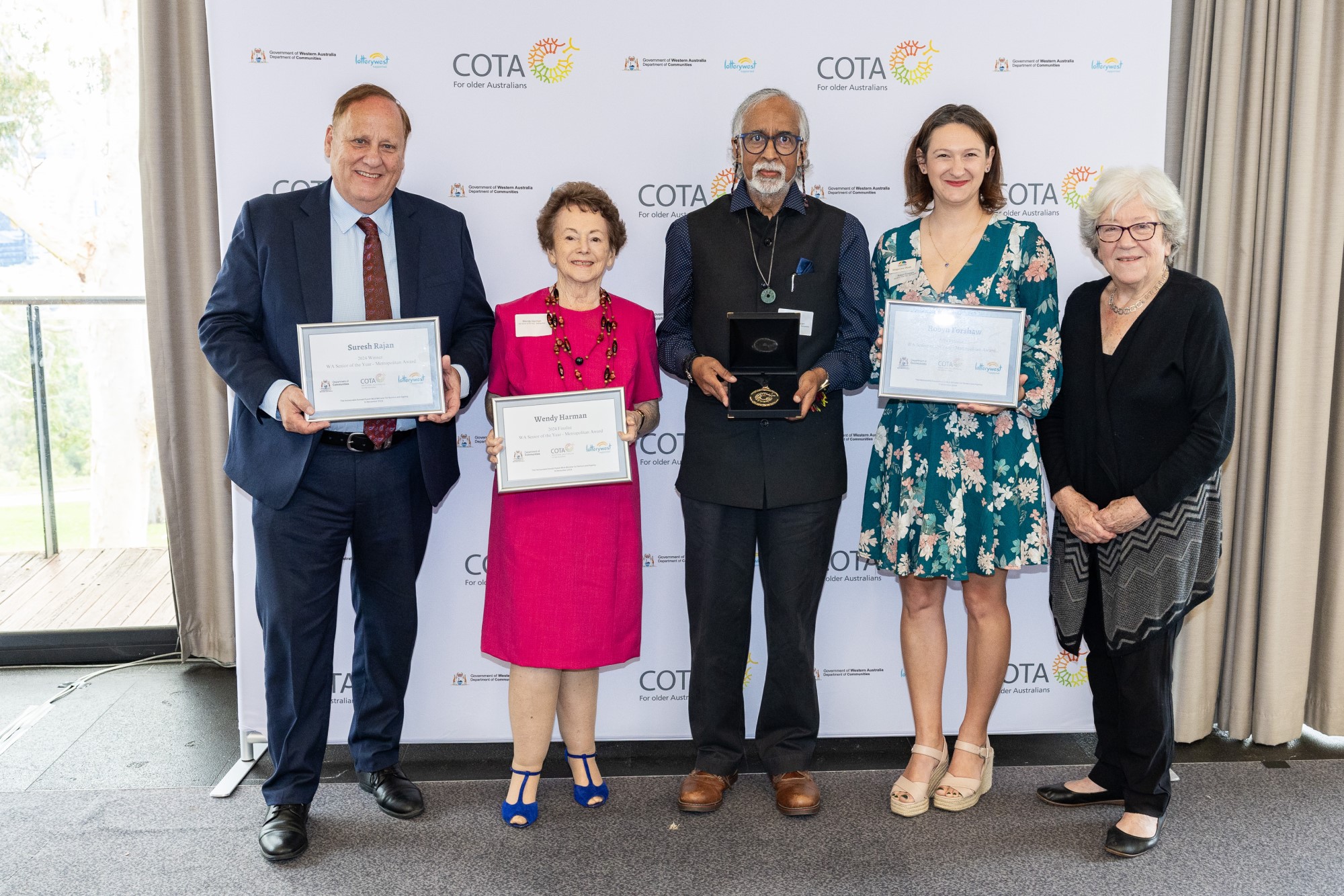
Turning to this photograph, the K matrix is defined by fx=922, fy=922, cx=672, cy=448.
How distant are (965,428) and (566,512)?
1.18m

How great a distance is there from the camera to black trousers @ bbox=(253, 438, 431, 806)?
8.54 ft

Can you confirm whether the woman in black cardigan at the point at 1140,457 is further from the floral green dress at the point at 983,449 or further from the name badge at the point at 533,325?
the name badge at the point at 533,325

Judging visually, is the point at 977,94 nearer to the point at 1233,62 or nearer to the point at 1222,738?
the point at 1233,62

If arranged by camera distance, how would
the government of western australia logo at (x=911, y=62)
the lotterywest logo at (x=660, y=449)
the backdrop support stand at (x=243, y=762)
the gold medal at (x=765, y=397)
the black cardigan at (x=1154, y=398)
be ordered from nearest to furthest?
the black cardigan at (x=1154, y=398)
the gold medal at (x=765, y=397)
the backdrop support stand at (x=243, y=762)
the government of western australia logo at (x=911, y=62)
the lotterywest logo at (x=660, y=449)

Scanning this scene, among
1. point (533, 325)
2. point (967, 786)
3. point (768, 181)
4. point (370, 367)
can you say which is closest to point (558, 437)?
point (533, 325)

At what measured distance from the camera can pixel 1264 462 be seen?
3258mm

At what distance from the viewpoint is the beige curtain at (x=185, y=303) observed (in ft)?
12.2

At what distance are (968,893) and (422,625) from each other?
194 centimetres

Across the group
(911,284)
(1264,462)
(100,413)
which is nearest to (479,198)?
(911,284)

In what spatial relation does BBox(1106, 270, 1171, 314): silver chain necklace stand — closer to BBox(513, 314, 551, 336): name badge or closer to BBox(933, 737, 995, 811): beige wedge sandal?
BBox(933, 737, 995, 811): beige wedge sandal

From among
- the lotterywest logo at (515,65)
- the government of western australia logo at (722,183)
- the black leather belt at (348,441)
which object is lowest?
the black leather belt at (348,441)

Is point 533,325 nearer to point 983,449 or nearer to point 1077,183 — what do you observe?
point 983,449

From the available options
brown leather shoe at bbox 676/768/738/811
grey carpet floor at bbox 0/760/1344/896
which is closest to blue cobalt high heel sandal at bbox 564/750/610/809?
grey carpet floor at bbox 0/760/1344/896

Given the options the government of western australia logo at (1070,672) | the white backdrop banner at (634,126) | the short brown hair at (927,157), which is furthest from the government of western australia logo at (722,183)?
the government of western australia logo at (1070,672)
